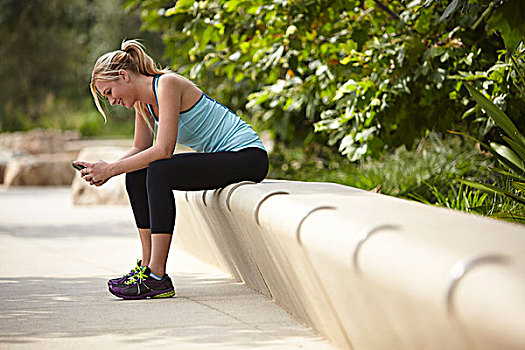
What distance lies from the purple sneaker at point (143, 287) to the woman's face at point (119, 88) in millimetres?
890

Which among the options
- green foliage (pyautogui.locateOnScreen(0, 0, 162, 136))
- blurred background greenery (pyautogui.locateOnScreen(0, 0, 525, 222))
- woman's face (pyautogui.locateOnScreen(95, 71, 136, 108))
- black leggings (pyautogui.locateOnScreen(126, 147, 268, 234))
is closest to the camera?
black leggings (pyautogui.locateOnScreen(126, 147, 268, 234))

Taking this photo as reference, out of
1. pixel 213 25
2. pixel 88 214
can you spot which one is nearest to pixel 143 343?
pixel 213 25

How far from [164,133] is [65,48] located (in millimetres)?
21530

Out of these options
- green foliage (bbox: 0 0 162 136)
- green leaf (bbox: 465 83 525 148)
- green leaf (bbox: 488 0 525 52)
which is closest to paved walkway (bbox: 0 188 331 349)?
green leaf (bbox: 488 0 525 52)

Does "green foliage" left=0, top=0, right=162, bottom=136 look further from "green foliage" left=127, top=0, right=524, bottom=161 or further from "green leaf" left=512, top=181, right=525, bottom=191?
"green leaf" left=512, top=181, right=525, bottom=191

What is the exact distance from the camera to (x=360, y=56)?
16.4ft

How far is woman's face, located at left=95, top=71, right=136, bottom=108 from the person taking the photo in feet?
12.6

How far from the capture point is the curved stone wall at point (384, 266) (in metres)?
1.57

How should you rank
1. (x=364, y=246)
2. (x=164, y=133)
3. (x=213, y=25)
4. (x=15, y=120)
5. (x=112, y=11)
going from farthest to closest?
1. (x=15, y=120)
2. (x=112, y=11)
3. (x=213, y=25)
4. (x=164, y=133)
5. (x=364, y=246)

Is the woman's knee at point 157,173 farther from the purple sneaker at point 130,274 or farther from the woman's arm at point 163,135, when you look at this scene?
the purple sneaker at point 130,274

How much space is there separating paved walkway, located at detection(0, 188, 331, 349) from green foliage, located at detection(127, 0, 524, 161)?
1.46 meters

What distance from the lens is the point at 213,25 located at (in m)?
5.50

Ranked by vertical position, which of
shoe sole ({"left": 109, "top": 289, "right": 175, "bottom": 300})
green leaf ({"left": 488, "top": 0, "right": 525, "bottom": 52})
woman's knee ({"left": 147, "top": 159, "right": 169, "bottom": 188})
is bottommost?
shoe sole ({"left": 109, "top": 289, "right": 175, "bottom": 300})

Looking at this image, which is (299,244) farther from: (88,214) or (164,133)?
(88,214)
